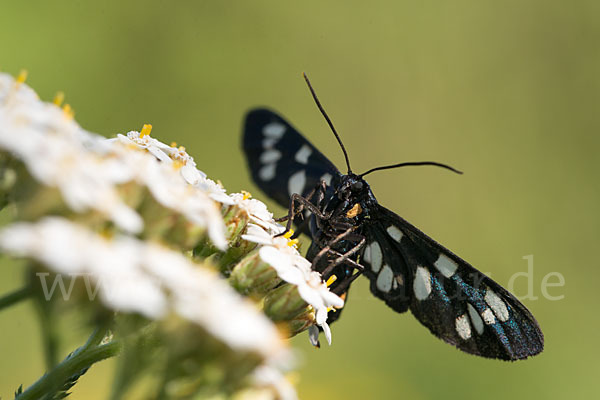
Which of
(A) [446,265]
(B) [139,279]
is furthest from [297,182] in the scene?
(B) [139,279]

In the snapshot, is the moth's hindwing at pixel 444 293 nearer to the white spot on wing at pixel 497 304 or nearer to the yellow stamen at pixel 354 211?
the white spot on wing at pixel 497 304

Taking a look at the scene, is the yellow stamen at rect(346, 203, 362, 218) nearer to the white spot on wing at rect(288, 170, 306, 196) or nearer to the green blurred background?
the white spot on wing at rect(288, 170, 306, 196)

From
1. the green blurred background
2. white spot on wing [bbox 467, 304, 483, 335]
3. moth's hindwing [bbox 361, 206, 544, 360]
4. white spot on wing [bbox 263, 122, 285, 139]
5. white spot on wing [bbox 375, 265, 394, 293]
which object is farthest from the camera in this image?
the green blurred background

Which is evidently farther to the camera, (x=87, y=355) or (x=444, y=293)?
(x=444, y=293)

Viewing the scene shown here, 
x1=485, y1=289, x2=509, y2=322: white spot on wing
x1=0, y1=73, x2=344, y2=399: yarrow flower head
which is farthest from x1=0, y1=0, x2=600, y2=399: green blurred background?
x1=0, y1=73, x2=344, y2=399: yarrow flower head

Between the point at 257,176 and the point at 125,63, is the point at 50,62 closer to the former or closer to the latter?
the point at 125,63

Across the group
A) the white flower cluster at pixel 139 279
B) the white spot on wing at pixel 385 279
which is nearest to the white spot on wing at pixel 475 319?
the white spot on wing at pixel 385 279

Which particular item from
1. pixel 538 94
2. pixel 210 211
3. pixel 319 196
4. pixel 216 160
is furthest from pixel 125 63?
pixel 538 94

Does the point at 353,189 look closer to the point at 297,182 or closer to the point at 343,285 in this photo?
the point at 343,285
